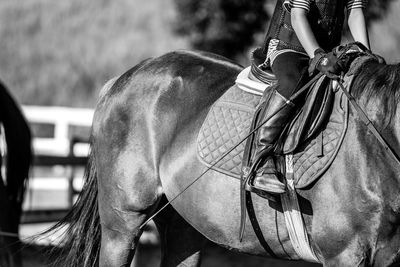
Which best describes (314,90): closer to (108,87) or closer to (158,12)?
(108,87)

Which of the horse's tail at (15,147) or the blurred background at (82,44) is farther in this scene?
the blurred background at (82,44)

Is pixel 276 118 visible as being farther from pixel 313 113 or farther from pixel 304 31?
pixel 304 31

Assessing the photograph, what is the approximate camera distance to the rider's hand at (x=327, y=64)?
4031mm

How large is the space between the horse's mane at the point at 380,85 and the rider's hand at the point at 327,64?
0.15 metres

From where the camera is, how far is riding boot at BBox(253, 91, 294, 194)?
415 cm

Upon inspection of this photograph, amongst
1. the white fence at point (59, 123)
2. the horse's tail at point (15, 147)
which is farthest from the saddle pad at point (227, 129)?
the white fence at point (59, 123)

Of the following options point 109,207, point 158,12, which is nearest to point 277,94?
point 109,207

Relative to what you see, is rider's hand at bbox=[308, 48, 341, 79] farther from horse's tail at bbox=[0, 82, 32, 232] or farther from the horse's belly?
horse's tail at bbox=[0, 82, 32, 232]

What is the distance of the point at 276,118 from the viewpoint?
165 inches

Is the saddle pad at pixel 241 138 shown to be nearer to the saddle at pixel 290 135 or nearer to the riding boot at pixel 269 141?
the saddle at pixel 290 135

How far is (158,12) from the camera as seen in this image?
26.2 m

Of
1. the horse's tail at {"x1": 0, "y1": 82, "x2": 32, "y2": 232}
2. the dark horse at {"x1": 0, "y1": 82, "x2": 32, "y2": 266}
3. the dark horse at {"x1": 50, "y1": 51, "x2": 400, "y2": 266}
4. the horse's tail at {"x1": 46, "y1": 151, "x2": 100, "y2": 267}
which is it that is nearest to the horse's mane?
the dark horse at {"x1": 50, "y1": 51, "x2": 400, "y2": 266}

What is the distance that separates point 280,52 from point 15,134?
3917 millimetres

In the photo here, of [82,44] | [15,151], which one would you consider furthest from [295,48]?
[82,44]
